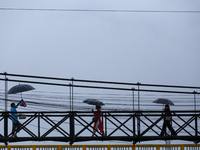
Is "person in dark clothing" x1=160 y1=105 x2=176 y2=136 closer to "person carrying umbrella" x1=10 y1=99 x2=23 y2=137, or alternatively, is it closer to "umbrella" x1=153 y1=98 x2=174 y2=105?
"umbrella" x1=153 y1=98 x2=174 y2=105

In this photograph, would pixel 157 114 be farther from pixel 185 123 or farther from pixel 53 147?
pixel 53 147

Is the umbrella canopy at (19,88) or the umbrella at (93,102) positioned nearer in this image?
the umbrella canopy at (19,88)

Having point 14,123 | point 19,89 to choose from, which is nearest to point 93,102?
point 19,89

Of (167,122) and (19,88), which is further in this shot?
(19,88)

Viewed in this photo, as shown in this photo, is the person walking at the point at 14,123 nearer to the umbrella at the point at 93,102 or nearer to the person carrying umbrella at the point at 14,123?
the person carrying umbrella at the point at 14,123

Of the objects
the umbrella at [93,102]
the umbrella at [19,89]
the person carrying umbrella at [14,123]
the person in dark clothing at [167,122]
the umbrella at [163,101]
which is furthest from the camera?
the umbrella at [163,101]

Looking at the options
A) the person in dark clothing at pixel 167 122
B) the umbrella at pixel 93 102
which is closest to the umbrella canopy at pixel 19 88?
the umbrella at pixel 93 102

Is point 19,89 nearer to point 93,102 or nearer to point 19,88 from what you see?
point 19,88

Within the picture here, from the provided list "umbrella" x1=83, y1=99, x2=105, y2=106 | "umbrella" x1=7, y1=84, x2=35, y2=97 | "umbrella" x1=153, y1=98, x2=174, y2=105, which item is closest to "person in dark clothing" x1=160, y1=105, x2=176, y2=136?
"umbrella" x1=153, y1=98, x2=174, y2=105

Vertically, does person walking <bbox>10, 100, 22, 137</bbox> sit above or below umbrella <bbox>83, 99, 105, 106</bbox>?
below

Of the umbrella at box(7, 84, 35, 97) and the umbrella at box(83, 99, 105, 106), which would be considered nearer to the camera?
the umbrella at box(7, 84, 35, 97)

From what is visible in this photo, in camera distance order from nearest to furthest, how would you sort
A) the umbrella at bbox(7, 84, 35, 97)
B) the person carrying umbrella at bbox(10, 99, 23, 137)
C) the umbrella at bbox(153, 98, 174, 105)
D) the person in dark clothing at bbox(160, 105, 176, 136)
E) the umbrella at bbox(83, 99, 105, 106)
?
the person carrying umbrella at bbox(10, 99, 23, 137) → the person in dark clothing at bbox(160, 105, 176, 136) → the umbrella at bbox(7, 84, 35, 97) → the umbrella at bbox(83, 99, 105, 106) → the umbrella at bbox(153, 98, 174, 105)

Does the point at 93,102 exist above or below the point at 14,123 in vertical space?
above

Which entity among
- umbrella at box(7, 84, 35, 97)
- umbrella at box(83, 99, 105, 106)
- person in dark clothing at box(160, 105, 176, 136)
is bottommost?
person in dark clothing at box(160, 105, 176, 136)
